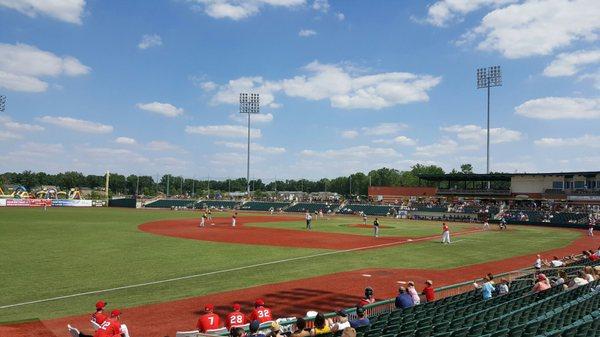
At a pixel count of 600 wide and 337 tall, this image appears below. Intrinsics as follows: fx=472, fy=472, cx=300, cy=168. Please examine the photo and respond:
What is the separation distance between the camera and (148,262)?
22984 mm

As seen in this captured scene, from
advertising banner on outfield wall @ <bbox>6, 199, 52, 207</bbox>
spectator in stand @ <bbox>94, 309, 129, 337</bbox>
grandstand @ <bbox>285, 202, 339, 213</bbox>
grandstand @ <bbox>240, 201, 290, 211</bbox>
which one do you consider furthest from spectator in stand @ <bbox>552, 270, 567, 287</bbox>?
advertising banner on outfield wall @ <bbox>6, 199, 52, 207</bbox>

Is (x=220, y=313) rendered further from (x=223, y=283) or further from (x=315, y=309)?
(x=223, y=283)

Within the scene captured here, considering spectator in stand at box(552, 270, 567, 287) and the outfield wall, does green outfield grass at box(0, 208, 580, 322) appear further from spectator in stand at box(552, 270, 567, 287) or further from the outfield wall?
the outfield wall

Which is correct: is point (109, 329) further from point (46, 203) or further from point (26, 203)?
point (26, 203)

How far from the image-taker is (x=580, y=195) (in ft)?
200

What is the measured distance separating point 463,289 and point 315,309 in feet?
16.5

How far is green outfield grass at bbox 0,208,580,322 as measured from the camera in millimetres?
16094

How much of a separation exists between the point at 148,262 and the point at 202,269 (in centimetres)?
335

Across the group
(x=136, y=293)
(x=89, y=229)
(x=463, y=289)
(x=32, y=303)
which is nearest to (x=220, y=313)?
(x=136, y=293)

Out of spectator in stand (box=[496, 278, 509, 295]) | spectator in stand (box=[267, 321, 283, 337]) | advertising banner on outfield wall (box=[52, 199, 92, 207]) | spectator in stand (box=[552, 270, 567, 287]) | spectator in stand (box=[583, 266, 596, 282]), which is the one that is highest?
spectator in stand (box=[583, 266, 596, 282])

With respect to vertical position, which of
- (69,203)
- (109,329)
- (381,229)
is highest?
(109,329)

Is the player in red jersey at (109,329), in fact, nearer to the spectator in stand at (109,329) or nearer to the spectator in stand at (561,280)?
the spectator in stand at (109,329)

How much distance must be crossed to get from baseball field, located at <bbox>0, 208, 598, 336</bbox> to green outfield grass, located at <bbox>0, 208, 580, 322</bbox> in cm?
5

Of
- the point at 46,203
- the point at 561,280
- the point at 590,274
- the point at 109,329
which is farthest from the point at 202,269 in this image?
the point at 46,203
